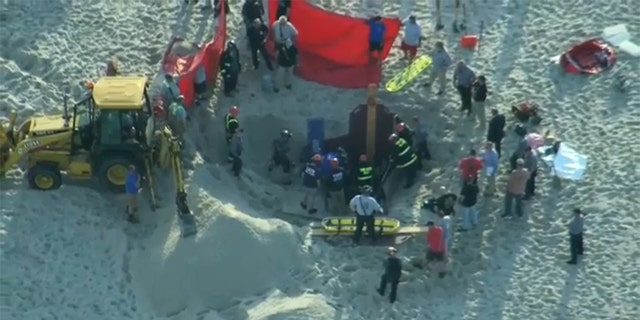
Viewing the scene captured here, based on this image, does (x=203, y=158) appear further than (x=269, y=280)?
Yes

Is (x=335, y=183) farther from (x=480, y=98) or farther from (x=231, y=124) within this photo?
(x=480, y=98)

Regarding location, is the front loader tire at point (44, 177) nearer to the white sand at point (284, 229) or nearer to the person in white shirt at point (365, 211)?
the white sand at point (284, 229)

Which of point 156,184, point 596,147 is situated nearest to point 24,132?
point 156,184

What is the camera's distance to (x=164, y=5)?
125 feet

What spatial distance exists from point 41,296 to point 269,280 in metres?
4.10

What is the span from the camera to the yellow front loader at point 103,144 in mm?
32469

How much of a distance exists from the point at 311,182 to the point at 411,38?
4634 millimetres

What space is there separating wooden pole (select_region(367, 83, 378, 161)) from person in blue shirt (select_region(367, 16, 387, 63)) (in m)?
1.28

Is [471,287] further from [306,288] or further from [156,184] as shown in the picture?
[156,184]

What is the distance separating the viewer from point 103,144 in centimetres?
3262

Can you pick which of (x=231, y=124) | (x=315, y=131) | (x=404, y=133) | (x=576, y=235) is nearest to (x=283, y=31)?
(x=315, y=131)

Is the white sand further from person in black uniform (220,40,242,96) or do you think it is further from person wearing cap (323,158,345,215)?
person wearing cap (323,158,345,215)

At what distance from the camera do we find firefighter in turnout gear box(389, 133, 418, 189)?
34.2m

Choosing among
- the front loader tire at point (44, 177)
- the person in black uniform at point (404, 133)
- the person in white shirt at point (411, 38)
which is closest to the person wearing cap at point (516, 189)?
the person in black uniform at point (404, 133)
